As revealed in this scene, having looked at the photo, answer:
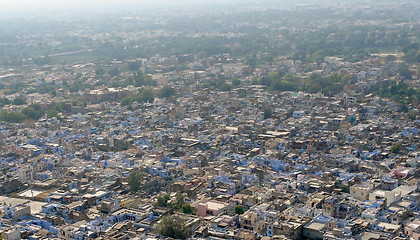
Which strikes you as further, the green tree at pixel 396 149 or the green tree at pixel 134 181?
the green tree at pixel 396 149

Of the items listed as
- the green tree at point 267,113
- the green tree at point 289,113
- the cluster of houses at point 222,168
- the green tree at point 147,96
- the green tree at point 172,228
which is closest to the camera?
the green tree at point 172,228

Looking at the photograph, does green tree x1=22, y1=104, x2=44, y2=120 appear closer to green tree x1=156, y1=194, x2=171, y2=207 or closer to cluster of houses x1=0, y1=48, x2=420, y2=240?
cluster of houses x1=0, y1=48, x2=420, y2=240

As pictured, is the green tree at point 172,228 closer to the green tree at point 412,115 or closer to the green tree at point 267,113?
the green tree at point 267,113

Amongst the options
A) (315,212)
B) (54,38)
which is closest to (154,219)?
(315,212)

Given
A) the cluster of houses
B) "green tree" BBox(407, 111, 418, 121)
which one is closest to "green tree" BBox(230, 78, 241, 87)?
the cluster of houses

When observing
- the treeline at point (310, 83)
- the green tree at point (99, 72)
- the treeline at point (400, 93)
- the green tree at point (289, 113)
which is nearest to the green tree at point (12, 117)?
the green tree at point (289, 113)

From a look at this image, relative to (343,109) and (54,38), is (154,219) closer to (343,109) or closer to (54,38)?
(343,109)

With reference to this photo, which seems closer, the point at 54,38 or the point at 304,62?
the point at 304,62
